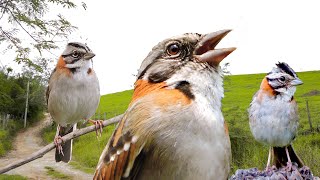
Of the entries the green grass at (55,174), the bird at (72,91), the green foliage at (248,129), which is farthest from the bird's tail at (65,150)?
the green grass at (55,174)

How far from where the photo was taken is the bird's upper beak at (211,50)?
1.93ft

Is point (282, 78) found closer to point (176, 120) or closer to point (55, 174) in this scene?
point (176, 120)

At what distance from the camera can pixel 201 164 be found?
0.55 meters

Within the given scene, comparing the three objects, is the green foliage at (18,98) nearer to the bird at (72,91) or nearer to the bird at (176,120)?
the bird at (72,91)

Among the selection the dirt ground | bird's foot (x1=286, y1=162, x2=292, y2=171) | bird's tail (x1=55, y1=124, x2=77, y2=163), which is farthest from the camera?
the dirt ground

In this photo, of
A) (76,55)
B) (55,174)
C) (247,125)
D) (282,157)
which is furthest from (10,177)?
(282,157)

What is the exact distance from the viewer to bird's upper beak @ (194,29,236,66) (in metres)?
0.59

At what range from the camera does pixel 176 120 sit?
0.56 meters

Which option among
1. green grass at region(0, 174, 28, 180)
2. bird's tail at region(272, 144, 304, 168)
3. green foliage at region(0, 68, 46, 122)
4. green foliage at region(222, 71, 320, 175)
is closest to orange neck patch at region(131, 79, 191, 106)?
bird's tail at region(272, 144, 304, 168)

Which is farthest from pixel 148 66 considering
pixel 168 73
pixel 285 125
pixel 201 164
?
pixel 285 125

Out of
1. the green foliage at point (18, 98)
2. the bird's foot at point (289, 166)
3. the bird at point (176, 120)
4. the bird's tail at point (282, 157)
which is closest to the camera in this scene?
the bird at point (176, 120)

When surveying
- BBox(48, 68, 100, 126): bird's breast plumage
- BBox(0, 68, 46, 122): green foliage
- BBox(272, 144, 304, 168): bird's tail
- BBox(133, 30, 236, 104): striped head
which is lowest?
BBox(0, 68, 46, 122): green foliage

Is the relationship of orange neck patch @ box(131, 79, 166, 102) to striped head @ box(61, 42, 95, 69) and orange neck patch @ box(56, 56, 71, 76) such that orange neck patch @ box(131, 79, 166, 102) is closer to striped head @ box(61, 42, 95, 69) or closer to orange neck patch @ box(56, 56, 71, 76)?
striped head @ box(61, 42, 95, 69)

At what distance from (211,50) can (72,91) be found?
3.33 feet
